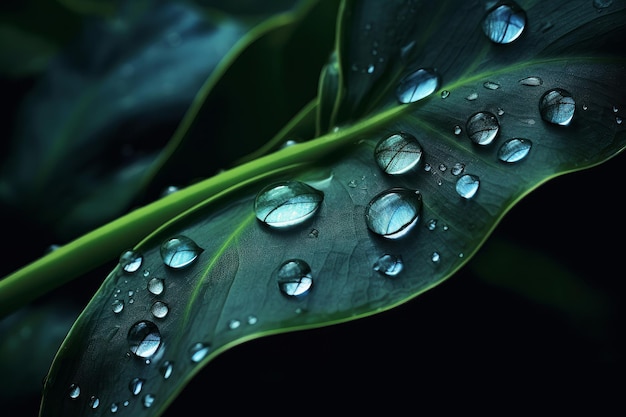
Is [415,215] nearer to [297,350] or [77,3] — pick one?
[297,350]

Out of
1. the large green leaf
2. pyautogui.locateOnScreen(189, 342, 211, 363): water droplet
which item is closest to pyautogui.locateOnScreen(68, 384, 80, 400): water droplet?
the large green leaf

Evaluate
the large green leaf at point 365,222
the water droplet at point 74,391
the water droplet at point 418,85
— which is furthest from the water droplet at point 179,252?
the water droplet at point 418,85

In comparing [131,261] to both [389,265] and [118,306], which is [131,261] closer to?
[118,306]

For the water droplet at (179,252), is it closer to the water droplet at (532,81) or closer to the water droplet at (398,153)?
the water droplet at (398,153)

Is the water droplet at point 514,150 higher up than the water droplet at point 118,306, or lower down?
higher up

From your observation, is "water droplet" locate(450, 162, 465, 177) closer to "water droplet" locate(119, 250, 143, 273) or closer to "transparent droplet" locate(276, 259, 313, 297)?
"transparent droplet" locate(276, 259, 313, 297)

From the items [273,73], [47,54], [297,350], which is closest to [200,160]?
[273,73]

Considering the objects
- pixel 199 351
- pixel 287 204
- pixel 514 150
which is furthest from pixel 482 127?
pixel 199 351
